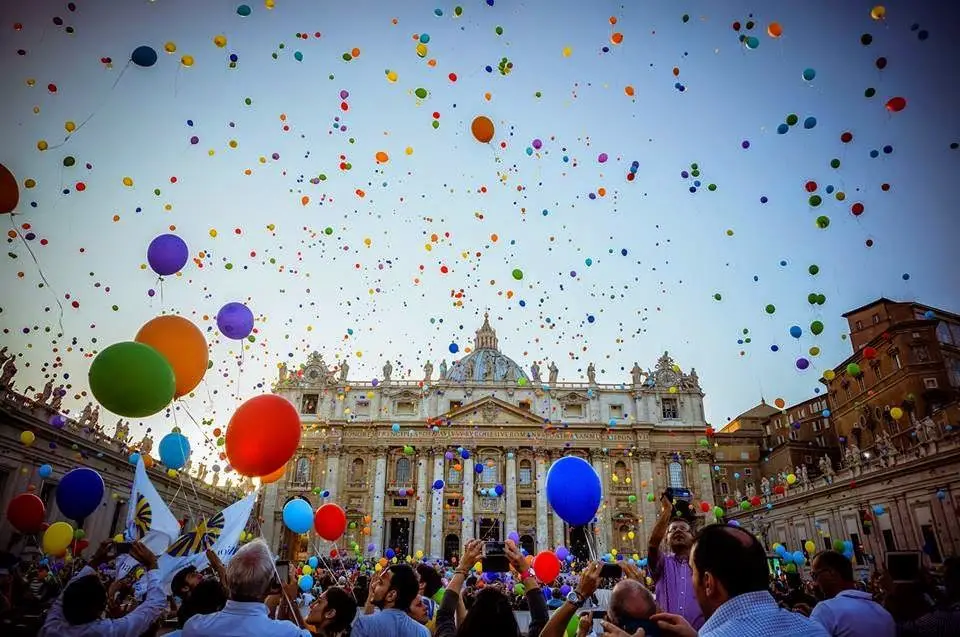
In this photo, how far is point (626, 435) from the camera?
4528cm

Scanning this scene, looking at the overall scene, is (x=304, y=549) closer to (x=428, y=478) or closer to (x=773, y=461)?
(x=428, y=478)

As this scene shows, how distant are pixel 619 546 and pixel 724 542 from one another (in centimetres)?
4337

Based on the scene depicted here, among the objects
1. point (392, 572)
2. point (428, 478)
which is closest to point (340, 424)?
point (428, 478)

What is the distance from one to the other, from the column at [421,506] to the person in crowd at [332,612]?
38.6 metres

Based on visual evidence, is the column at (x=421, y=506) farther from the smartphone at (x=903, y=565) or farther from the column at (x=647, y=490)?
the smartphone at (x=903, y=565)

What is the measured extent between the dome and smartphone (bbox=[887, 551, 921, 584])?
43204 mm

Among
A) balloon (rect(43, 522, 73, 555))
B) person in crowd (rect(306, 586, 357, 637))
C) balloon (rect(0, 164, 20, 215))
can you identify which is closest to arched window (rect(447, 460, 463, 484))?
balloon (rect(43, 522, 73, 555))

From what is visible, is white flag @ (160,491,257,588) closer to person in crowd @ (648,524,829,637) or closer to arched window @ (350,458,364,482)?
person in crowd @ (648,524,829,637)

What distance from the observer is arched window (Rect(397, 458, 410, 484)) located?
4400 centimetres

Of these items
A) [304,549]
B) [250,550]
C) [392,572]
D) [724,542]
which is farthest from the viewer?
[304,549]

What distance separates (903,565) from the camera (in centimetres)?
563

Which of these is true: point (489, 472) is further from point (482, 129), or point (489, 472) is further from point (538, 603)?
point (538, 603)

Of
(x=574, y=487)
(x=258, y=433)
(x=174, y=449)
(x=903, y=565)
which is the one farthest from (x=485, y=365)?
(x=903, y=565)

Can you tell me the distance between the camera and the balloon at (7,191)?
6957 millimetres
